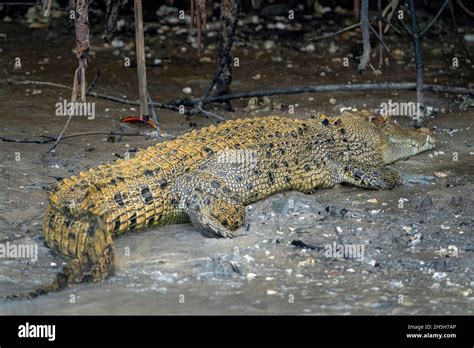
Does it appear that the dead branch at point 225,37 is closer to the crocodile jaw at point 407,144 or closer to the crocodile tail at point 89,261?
the crocodile jaw at point 407,144

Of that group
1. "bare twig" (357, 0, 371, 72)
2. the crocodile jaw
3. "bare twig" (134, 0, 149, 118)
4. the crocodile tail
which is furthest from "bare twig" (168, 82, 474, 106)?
the crocodile tail

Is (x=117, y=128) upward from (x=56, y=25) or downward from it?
downward

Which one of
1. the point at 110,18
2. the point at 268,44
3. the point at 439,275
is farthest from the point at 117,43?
the point at 439,275

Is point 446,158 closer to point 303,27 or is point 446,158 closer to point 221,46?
point 221,46

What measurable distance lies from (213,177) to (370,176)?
1.38 meters

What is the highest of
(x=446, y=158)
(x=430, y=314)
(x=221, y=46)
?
(x=221, y=46)

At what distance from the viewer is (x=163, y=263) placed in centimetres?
624

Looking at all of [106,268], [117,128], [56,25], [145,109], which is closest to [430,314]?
[106,268]

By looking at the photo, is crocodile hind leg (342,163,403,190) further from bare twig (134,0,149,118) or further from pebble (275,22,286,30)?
pebble (275,22,286,30)

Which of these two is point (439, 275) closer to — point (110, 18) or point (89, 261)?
point (89, 261)

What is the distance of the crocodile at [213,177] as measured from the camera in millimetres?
6219

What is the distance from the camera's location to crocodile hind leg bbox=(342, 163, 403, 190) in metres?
7.71

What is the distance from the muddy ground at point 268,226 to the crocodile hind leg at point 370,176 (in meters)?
0.09

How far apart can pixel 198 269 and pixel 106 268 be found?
582 mm
